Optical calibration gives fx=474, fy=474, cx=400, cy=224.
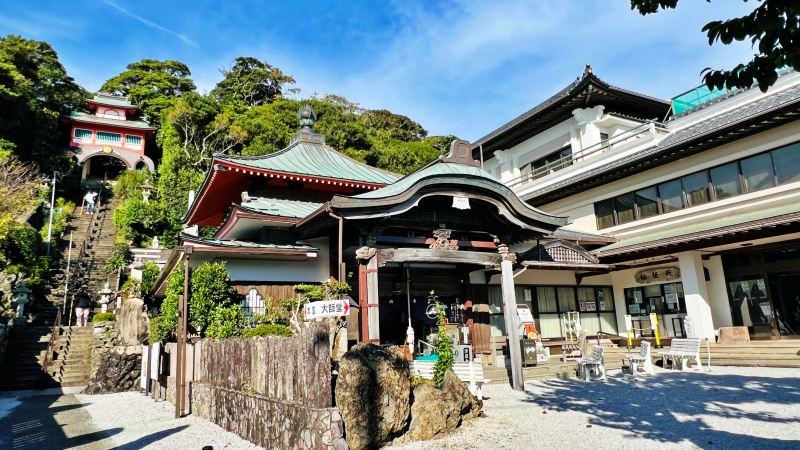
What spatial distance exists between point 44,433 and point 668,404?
11079 millimetres

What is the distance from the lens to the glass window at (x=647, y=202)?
57.6 feet

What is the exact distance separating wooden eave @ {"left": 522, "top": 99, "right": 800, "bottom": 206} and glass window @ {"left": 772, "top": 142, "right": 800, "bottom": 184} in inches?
31.7

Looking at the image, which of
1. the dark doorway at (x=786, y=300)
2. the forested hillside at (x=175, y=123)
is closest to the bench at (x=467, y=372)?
the dark doorway at (x=786, y=300)

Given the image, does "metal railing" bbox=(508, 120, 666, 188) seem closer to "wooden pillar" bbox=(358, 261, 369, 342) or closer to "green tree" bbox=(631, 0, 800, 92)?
"wooden pillar" bbox=(358, 261, 369, 342)

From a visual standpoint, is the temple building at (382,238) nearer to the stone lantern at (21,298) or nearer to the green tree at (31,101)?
the stone lantern at (21,298)

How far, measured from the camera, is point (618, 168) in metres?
17.7

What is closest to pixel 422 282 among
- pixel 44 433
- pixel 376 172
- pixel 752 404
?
pixel 376 172

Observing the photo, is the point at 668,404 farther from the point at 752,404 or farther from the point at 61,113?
the point at 61,113

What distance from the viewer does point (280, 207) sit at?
13375 millimetres

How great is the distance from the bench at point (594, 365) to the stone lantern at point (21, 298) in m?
21.5

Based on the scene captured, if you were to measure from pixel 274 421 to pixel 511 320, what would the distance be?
6783 millimetres

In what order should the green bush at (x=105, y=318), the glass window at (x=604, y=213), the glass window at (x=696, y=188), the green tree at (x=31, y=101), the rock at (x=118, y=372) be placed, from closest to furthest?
the rock at (x=118, y=372) → the glass window at (x=696, y=188) → the green bush at (x=105, y=318) → the glass window at (x=604, y=213) → the green tree at (x=31, y=101)

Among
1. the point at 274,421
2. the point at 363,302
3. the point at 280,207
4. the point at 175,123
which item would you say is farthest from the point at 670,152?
the point at 175,123

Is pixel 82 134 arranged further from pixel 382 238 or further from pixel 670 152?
pixel 670 152
